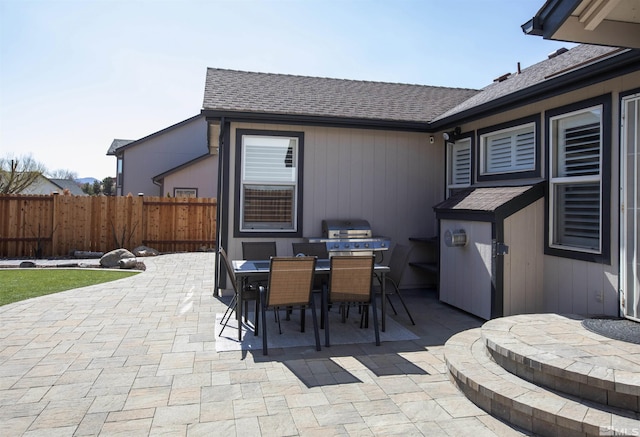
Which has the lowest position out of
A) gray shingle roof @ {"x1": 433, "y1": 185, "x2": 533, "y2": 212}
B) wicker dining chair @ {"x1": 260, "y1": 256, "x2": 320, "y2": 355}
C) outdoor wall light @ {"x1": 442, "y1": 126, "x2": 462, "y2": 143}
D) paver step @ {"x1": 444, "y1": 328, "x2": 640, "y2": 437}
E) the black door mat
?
paver step @ {"x1": 444, "y1": 328, "x2": 640, "y2": 437}

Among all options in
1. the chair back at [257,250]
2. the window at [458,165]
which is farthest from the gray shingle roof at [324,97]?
the chair back at [257,250]

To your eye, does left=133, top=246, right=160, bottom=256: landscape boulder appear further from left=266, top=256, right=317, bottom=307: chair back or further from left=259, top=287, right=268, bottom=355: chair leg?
left=266, top=256, right=317, bottom=307: chair back

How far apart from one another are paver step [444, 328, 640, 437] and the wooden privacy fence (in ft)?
36.6

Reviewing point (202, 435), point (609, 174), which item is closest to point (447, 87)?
point (609, 174)

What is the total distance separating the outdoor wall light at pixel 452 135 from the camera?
680 cm

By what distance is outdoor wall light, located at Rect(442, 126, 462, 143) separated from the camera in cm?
680

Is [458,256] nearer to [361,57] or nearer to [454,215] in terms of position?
[454,215]

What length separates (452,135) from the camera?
6.94 metres

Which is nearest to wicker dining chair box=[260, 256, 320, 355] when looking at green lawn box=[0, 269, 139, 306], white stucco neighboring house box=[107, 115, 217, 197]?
green lawn box=[0, 269, 139, 306]

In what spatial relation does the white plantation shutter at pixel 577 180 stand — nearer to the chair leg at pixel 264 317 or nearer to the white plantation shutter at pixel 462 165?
the white plantation shutter at pixel 462 165

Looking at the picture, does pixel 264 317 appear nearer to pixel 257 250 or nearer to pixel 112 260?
pixel 257 250

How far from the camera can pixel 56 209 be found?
11719mm

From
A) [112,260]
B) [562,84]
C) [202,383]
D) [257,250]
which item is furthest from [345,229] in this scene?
[112,260]

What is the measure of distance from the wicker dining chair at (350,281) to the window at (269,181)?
2433 mm
